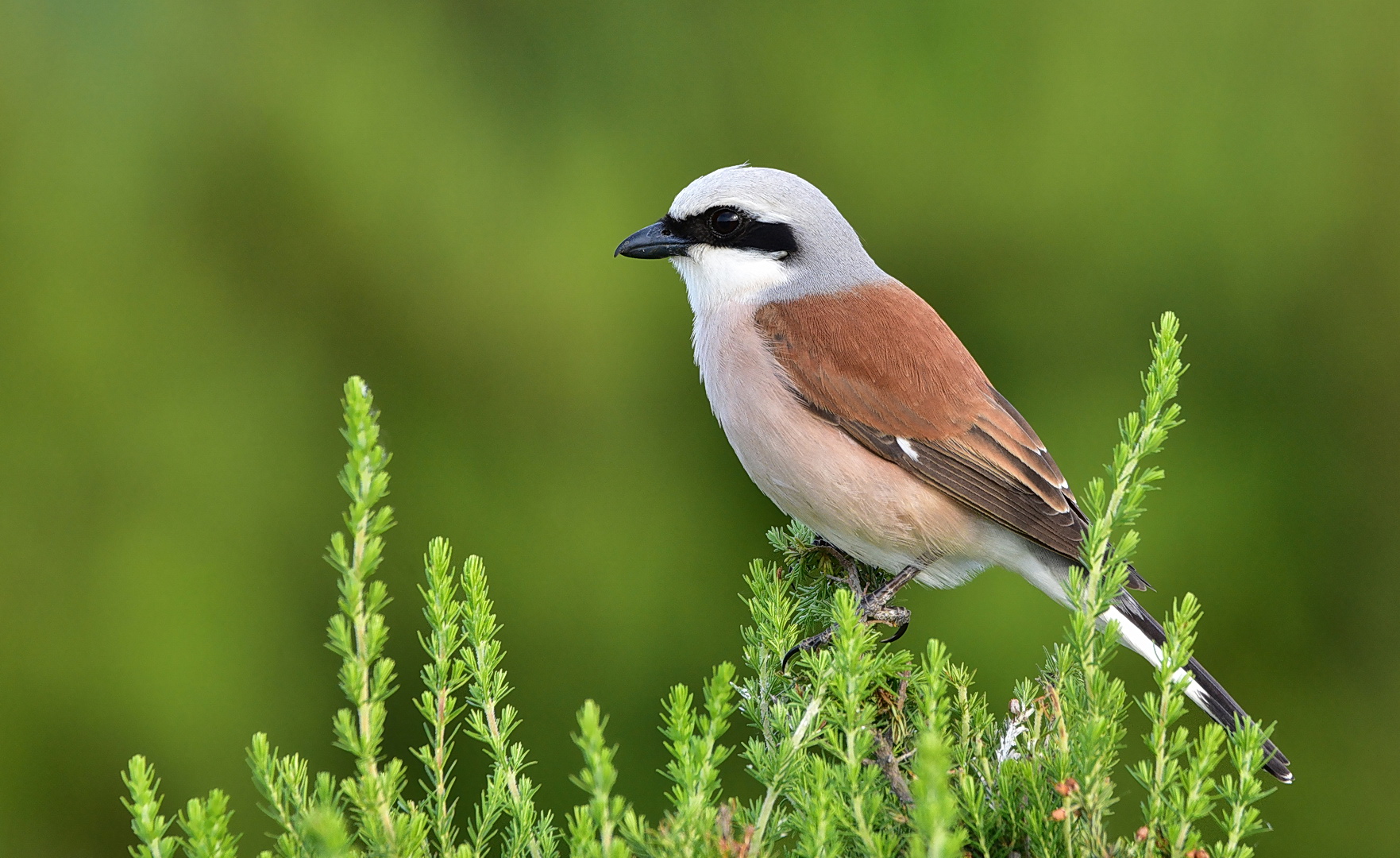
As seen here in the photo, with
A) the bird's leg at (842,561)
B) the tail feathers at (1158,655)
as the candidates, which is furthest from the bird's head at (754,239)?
the tail feathers at (1158,655)

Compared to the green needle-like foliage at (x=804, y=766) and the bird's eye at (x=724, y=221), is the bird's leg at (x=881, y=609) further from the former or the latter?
the bird's eye at (x=724, y=221)

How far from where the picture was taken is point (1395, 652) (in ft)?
15.6

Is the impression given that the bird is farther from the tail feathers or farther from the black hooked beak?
the black hooked beak

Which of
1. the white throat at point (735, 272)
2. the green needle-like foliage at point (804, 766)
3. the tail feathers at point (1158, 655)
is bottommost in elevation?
the tail feathers at point (1158, 655)

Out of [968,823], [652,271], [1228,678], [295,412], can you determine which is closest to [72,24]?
[295,412]

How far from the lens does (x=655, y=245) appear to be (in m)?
3.51

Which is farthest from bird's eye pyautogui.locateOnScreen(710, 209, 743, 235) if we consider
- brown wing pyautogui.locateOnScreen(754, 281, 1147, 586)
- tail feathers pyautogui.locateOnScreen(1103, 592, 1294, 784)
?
tail feathers pyautogui.locateOnScreen(1103, 592, 1294, 784)

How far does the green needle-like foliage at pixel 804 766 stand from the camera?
1.55m

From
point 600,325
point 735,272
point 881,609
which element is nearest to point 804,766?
point 881,609

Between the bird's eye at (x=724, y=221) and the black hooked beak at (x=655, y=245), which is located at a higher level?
the bird's eye at (x=724, y=221)

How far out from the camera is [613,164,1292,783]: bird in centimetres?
304

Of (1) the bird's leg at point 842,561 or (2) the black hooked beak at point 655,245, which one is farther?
(2) the black hooked beak at point 655,245

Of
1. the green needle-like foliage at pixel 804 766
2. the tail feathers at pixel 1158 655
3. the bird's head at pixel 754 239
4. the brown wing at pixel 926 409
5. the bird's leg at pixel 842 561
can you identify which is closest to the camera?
the green needle-like foliage at pixel 804 766

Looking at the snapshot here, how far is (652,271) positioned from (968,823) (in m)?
3.71
